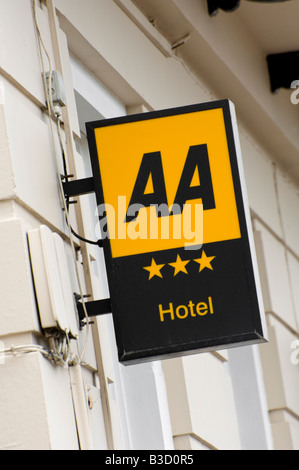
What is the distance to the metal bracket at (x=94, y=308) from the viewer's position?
13.9 ft

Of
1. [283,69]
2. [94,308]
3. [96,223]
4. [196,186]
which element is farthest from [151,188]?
[283,69]

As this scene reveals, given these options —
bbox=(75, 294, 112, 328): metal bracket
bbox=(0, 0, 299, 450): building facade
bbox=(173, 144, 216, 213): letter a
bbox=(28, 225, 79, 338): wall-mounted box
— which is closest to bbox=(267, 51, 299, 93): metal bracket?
bbox=(0, 0, 299, 450): building facade

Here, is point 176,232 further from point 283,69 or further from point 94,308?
point 283,69

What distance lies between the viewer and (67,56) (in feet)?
16.6

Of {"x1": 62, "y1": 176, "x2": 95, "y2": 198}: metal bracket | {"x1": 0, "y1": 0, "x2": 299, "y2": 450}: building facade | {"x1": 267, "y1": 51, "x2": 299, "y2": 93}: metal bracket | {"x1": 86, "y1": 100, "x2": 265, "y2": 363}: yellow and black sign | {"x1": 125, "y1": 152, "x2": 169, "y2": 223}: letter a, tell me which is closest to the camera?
{"x1": 0, "y1": 0, "x2": 299, "y2": 450}: building facade

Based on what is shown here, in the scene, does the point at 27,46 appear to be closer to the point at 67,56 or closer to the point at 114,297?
the point at 67,56

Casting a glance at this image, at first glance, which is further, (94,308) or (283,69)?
(283,69)

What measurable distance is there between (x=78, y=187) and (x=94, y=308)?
18.1 inches

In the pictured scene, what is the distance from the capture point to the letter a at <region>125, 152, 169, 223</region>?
4.15 m

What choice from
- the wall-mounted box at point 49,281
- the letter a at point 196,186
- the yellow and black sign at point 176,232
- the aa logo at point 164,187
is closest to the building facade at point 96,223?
the wall-mounted box at point 49,281

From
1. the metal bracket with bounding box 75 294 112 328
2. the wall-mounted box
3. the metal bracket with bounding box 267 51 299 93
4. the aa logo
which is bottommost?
the metal bracket with bounding box 75 294 112 328

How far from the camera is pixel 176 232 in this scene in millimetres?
4121

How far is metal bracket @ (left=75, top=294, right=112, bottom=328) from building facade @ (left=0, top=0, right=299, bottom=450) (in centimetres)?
4

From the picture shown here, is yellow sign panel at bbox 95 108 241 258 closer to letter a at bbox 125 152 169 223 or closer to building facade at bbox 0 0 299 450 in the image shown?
letter a at bbox 125 152 169 223
